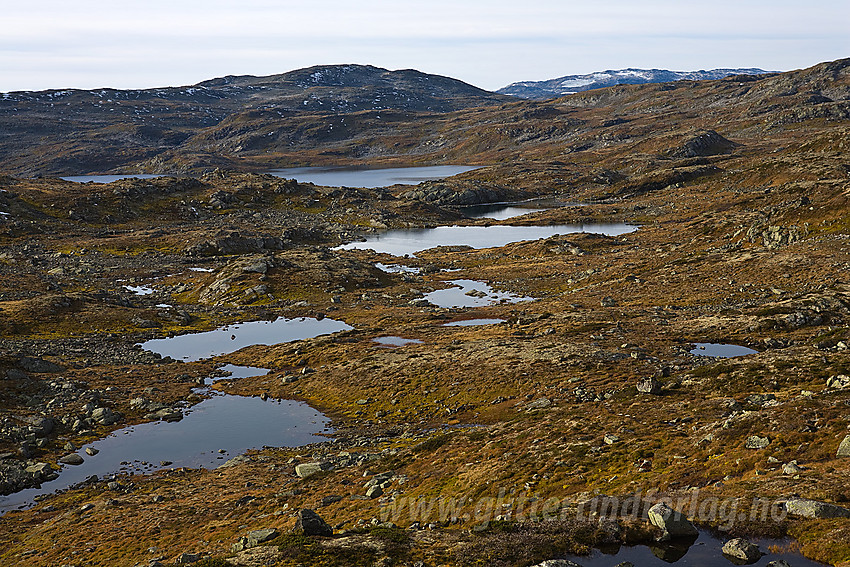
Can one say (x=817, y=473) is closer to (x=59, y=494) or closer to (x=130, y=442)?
(x=59, y=494)

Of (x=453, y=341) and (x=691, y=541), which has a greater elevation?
(x=691, y=541)

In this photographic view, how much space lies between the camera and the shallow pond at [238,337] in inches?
3381

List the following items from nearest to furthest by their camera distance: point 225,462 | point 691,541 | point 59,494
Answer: point 691,541, point 59,494, point 225,462

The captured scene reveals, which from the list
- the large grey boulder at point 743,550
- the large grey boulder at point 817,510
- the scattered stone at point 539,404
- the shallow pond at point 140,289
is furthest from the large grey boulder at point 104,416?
the shallow pond at point 140,289

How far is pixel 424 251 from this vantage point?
163250mm

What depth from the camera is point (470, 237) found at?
613 ft

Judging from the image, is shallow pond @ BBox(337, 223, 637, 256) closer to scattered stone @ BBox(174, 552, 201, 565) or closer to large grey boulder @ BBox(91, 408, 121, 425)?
large grey boulder @ BBox(91, 408, 121, 425)

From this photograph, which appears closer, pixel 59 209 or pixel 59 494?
pixel 59 494

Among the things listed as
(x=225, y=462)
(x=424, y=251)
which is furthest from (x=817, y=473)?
(x=424, y=251)

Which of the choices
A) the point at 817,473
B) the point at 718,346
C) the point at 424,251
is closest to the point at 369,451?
the point at 817,473

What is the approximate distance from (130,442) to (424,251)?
369 feet

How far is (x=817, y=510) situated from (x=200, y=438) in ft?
165

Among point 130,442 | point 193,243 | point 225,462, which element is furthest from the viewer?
point 193,243

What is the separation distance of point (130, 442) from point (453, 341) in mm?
37181
